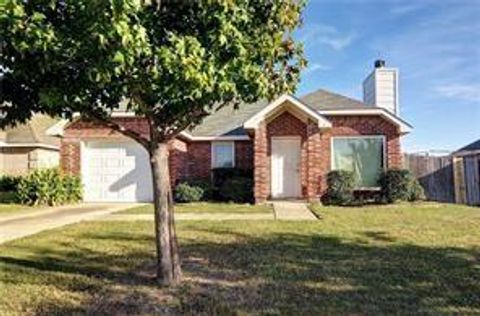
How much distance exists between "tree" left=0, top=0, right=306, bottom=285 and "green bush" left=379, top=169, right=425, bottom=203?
46.6 feet

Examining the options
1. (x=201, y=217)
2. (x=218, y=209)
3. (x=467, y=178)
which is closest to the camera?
(x=201, y=217)

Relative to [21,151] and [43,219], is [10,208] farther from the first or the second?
[21,151]

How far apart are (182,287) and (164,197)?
128cm

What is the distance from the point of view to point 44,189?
22641 millimetres

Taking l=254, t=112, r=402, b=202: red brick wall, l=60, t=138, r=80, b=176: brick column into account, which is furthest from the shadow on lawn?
l=60, t=138, r=80, b=176: brick column

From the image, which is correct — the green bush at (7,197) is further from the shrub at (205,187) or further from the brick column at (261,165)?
the brick column at (261,165)

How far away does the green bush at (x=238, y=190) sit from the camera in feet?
75.8

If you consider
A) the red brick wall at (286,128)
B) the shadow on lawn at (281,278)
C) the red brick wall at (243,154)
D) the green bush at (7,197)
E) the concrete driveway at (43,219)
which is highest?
the red brick wall at (286,128)

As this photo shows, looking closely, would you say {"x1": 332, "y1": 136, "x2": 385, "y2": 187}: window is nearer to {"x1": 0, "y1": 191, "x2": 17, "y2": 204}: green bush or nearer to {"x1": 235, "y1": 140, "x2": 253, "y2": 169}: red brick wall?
{"x1": 235, "y1": 140, "x2": 253, "y2": 169}: red brick wall

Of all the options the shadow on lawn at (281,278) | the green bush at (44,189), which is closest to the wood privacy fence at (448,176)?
the green bush at (44,189)

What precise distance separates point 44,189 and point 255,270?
15062 mm

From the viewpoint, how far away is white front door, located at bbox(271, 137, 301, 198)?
77.7 ft

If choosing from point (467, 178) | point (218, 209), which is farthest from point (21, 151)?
point (467, 178)

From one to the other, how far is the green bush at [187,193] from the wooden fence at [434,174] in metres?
9.50
